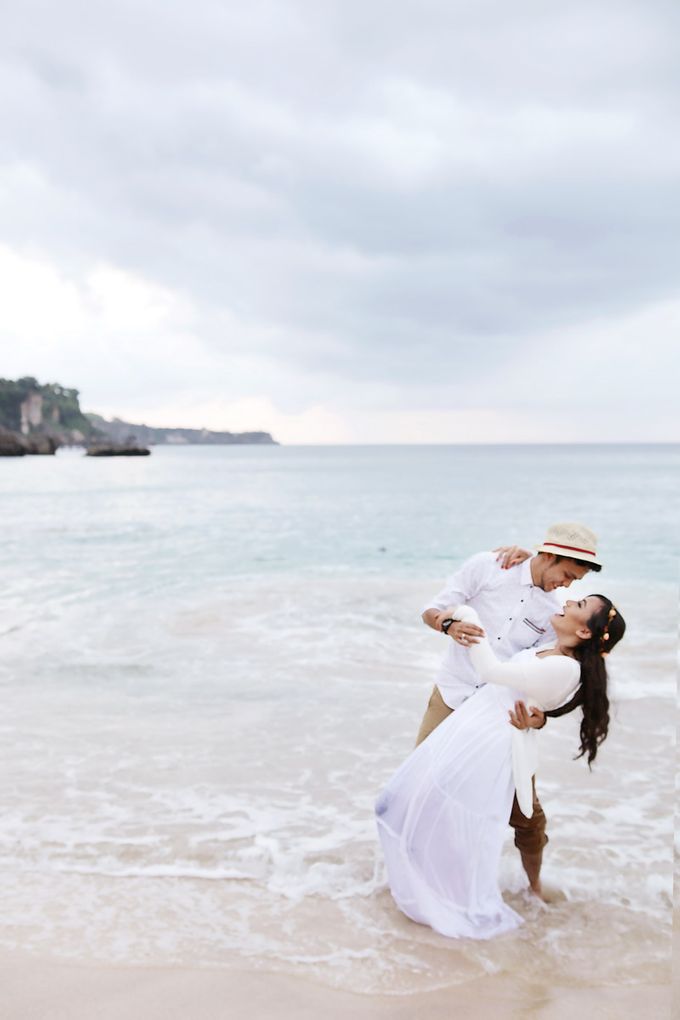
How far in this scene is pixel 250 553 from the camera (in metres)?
23.3

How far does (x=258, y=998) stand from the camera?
11.3ft

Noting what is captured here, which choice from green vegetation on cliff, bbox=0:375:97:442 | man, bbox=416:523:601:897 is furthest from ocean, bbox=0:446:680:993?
green vegetation on cliff, bbox=0:375:97:442

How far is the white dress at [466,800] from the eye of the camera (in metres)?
3.46

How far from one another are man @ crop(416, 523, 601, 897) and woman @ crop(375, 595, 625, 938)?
A: 4.4 inches

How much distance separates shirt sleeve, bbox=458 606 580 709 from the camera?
339 cm

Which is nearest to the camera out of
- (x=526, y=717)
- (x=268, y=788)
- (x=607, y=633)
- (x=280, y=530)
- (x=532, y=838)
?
(x=607, y=633)

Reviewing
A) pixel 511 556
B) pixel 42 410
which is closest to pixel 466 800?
pixel 511 556

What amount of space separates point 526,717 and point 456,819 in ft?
1.87

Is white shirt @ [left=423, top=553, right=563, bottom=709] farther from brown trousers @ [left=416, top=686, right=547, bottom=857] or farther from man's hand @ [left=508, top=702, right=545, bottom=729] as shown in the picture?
man's hand @ [left=508, top=702, right=545, bottom=729]

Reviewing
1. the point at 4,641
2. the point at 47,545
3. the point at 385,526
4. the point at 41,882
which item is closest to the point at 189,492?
the point at 385,526

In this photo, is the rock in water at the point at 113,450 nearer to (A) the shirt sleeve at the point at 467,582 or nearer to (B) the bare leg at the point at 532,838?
(B) the bare leg at the point at 532,838

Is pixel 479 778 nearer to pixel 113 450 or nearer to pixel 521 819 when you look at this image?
pixel 521 819

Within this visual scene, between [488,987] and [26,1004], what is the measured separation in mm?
1890

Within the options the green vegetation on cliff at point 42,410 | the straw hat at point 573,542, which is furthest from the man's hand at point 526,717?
the green vegetation on cliff at point 42,410
